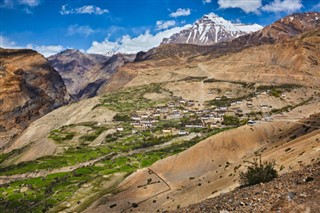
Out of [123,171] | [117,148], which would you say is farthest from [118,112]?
[123,171]

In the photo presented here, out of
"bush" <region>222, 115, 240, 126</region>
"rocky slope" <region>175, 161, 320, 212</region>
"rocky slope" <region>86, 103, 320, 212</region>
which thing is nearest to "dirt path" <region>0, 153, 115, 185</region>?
"rocky slope" <region>86, 103, 320, 212</region>

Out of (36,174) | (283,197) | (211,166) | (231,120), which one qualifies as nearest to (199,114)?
(231,120)

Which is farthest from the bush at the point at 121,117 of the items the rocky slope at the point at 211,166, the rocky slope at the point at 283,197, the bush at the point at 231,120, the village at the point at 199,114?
the rocky slope at the point at 283,197

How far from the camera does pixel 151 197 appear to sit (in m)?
53.1

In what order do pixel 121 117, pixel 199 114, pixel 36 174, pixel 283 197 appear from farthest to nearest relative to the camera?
pixel 121 117 < pixel 199 114 < pixel 36 174 < pixel 283 197

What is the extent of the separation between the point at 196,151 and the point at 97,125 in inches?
3679

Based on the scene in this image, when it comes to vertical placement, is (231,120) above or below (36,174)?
above

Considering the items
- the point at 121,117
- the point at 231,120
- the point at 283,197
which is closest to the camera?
the point at 283,197

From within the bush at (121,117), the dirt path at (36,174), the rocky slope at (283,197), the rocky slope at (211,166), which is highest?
the bush at (121,117)

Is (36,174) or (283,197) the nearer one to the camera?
(283,197)

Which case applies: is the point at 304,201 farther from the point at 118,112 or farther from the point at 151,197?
the point at 118,112

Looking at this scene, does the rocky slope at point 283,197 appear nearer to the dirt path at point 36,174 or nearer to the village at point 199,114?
the dirt path at point 36,174

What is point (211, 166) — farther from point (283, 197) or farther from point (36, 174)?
point (36, 174)

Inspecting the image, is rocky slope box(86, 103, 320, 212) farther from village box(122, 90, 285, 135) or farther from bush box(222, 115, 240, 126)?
village box(122, 90, 285, 135)
